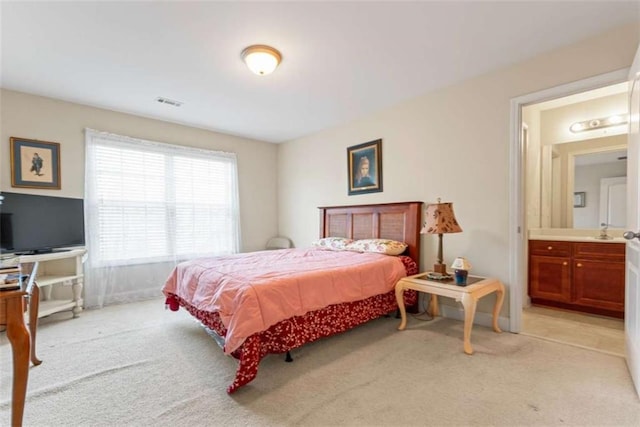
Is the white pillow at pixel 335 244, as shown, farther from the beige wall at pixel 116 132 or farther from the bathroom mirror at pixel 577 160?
the bathroom mirror at pixel 577 160

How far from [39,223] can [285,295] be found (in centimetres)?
276

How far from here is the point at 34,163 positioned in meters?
3.25

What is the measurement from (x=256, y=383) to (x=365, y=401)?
686 mm

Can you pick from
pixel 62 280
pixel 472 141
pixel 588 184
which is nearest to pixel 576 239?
pixel 588 184

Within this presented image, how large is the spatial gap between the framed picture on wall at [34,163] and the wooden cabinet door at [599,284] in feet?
19.0

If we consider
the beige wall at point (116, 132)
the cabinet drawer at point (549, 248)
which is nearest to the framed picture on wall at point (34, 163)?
the beige wall at point (116, 132)

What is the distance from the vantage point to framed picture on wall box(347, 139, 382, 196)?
3812 mm

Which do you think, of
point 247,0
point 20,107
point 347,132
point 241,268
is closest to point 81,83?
point 20,107

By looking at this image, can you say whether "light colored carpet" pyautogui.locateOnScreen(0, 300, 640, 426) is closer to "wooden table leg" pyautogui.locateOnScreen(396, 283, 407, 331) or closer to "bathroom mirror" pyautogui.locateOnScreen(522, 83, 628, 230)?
"wooden table leg" pyautogui.locateOnScreen(396, 283, 407, 331)

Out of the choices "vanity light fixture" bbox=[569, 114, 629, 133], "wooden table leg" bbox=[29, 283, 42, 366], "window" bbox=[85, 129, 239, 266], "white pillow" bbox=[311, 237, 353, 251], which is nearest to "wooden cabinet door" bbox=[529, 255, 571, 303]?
"vanity light fixture" bbox=[569, 114, 629, 133]

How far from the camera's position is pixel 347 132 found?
4.23 metres

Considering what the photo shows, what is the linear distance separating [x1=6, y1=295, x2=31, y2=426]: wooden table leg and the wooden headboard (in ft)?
9.98

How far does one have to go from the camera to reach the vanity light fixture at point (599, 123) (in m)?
3.30

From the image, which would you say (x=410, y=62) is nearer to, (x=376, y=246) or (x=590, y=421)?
(x=376, y=246)
